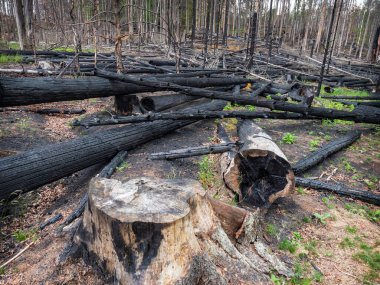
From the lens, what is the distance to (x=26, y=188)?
424cm

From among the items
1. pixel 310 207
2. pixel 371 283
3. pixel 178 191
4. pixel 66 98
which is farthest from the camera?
pixel 66 98

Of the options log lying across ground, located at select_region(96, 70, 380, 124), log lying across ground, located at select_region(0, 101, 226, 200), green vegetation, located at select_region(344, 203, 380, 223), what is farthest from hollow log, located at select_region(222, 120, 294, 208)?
log lying across ground, located at select_region(96, 70, 380, 124)

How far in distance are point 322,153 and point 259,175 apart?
8.64ft

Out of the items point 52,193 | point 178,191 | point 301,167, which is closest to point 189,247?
point 178,191

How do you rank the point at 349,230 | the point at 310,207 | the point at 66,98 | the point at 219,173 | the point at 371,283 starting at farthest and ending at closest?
→ 1. the point at 66,98
2. the point at 219,173
3. the point at 310,207
4. the point at 349,230
5. the point at 371,283

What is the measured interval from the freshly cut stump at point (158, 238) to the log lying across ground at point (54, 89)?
393cm

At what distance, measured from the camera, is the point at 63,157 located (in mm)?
4793

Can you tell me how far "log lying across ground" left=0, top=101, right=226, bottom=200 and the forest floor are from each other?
34cm

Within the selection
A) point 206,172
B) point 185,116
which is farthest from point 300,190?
point 185,116

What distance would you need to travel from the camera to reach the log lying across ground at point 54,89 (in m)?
5.57

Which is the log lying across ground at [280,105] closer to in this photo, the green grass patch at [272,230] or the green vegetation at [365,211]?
the green vegetation at [365,211]

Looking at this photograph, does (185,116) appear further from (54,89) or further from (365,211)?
(365,211)

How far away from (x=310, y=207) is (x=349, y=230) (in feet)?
2.29

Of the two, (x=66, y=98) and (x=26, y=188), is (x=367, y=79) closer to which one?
(x=66, y=98)
